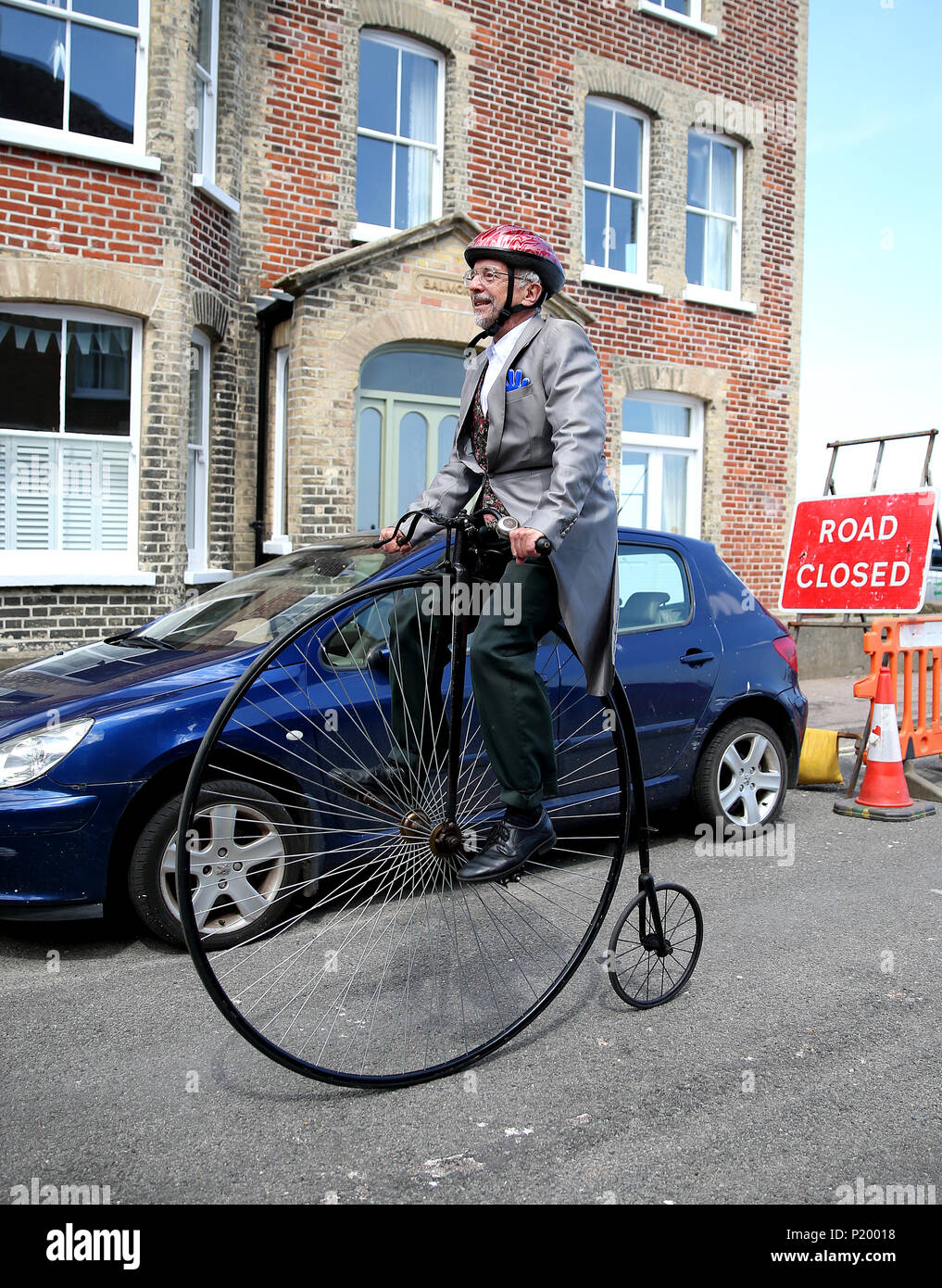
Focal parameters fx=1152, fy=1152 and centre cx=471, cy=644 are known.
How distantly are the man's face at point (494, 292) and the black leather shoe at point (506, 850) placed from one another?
1.60m

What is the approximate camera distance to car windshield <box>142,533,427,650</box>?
5.35 meters

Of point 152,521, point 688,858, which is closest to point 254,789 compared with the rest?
point 688,858

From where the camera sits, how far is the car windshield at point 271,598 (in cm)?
535

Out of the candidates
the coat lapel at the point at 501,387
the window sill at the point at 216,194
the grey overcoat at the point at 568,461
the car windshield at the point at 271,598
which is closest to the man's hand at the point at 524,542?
the grey overcoat at the point at 568,461

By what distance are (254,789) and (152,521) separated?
649 centimetres

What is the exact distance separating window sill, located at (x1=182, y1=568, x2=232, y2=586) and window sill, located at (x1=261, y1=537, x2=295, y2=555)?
45cm

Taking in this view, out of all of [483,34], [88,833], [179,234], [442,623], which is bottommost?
[88,833]

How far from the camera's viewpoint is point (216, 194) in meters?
11.1

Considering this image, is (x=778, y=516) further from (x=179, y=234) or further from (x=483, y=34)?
(x=179, y=234)

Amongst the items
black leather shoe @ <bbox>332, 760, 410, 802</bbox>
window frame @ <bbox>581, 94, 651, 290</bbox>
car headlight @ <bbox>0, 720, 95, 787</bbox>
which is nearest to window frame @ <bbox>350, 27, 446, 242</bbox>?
window frame @ <bbox>581, 94, 651, 290</bbox>

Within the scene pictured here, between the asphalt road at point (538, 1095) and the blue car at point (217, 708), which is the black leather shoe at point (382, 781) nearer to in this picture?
Answer: the blue car at point (217, 708)

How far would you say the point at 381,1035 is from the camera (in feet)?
12.2

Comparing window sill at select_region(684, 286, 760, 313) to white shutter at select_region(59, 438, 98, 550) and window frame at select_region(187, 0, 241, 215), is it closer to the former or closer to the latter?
window frame at select_region(187, 0, 241, 215)

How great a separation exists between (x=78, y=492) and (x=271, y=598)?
546cm
